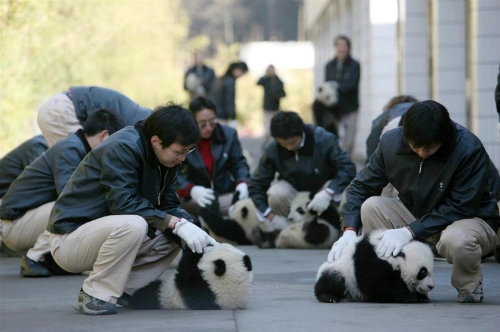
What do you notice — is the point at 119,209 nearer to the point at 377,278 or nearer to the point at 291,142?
the point at 377,278

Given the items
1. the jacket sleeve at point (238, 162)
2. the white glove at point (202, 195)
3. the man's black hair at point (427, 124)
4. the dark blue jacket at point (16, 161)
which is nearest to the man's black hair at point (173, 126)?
the man's black hair at point (427, 124)

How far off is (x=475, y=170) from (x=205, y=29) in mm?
69752

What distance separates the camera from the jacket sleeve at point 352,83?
1425cm

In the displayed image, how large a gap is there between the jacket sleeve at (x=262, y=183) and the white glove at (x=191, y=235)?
11.2 ft

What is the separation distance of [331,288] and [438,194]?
888mm

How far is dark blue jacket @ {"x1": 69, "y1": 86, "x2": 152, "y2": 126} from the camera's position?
8094 millimetres

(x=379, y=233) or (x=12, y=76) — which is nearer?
(x=379, y=233)

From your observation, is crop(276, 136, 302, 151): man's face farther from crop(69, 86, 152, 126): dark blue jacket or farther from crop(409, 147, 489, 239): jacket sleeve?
crop(409, 147, 489, 239): jacket sleeve

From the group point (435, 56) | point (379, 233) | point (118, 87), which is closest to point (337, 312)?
point (379, 233)

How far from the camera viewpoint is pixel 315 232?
8.50m

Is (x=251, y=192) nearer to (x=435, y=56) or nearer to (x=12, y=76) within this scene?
(x=435, y=56)

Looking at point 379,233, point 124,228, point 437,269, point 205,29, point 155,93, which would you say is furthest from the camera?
point 205,29

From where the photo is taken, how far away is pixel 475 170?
5477 mm

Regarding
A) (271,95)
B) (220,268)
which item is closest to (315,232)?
(220,268)
